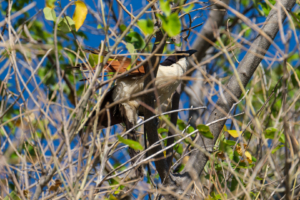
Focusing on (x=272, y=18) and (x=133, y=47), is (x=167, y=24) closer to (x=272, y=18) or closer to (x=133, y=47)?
(x=133, y=47)

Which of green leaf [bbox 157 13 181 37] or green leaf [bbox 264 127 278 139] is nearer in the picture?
green leaf [bbox 157 13 181 37]

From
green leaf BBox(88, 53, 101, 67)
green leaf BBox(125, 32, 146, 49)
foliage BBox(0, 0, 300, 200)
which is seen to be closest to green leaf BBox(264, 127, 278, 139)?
foliage BBox(0, 0, 300, 200)

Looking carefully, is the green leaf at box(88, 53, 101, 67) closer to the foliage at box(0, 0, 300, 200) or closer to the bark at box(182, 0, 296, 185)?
the foliage at box(0, 0, 300, 200)

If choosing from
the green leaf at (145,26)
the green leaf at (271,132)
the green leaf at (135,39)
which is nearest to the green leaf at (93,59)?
the green leaf at (135,39)

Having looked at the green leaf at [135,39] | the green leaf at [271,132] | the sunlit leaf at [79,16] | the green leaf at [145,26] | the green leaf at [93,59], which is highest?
the sunlit leaf at [79,16]

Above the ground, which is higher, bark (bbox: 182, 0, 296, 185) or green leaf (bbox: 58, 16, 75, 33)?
green leaf (bbox: 58, 16, 75, 33)

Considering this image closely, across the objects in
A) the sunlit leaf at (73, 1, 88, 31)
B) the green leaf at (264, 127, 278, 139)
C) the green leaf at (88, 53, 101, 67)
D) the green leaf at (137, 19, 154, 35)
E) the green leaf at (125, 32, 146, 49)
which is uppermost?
the sunlit leaf at (73, 1, 88, 31)

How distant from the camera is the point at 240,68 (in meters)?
1.89

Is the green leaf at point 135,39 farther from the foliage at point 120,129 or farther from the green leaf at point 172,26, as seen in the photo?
the green leaf at point 172,26

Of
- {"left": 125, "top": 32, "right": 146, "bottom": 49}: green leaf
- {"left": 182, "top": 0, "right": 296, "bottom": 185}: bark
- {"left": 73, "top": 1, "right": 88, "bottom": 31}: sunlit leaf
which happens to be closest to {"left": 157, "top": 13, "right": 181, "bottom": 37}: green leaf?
{"left": 125, "top": 32, "right": 146, "bottom": 49}: green leaf

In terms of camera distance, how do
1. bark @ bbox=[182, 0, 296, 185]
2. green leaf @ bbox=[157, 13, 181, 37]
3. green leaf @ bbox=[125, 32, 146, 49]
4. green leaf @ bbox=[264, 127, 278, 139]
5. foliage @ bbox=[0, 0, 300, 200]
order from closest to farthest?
green leaf @ bbox=[157, 13, 181, 37]
foliage @ bbox=[0, 0, 300, 200]
green leaf @ bbox=[125, 32, 146, 49]
green leaf @ bbox=[264, 127, 278, 139]
bark @ bbox=[182, 0, 296, 185]

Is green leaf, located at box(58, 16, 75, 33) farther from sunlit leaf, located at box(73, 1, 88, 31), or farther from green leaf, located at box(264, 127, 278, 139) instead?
green leaf, located at box(264, 127, 278, 139)

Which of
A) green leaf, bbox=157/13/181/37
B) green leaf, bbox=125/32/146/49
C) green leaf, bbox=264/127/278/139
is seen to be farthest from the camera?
green leaf, bbox=264/127/278/139

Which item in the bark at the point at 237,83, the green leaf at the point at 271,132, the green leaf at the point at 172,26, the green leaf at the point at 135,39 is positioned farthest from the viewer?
the bark at the point at 237,83
